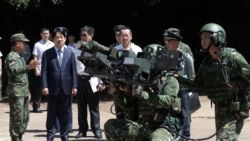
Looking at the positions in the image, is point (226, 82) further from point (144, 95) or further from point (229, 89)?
point (144, 95)

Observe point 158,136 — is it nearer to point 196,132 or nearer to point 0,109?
point 196,132

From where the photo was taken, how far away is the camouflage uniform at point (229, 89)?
25.4ft

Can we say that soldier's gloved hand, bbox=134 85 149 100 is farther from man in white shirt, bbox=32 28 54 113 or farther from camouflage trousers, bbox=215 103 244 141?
man in white shirt, bbox=32 28 54 113

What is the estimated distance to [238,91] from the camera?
784cm

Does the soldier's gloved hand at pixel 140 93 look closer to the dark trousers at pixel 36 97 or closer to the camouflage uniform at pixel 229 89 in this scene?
the camouflage uniform at pixel 229 89

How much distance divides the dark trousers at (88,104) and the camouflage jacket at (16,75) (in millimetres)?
1207

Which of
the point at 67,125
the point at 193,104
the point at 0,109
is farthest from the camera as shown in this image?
the point at 0,109

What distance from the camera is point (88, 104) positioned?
11.8 metres

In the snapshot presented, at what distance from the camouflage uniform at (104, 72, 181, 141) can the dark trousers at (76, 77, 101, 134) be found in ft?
12.6

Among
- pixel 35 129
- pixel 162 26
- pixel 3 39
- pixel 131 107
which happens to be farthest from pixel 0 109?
pixel 131 107

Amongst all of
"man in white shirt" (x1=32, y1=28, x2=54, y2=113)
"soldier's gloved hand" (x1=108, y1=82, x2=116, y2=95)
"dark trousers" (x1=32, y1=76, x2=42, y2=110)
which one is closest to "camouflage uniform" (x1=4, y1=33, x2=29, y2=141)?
"man in white shirt" (x1=32, y1=28, x2=54, y2=113)

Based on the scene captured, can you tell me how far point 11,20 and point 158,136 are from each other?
14425 millimetres

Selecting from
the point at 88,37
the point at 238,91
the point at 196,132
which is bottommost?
the point at 196,132

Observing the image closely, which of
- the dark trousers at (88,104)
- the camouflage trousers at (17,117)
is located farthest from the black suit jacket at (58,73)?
the dark trousers at (88,104)
